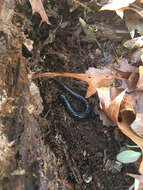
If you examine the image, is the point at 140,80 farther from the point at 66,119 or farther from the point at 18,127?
the point at 18,127

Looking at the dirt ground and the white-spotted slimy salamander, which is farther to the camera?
the white-spotted slimy salamander

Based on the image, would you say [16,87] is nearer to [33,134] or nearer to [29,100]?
[29,100]

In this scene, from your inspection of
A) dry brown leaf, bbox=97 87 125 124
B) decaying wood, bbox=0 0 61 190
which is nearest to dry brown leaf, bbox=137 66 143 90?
dry brown leaf, bbox=97 87 125 124

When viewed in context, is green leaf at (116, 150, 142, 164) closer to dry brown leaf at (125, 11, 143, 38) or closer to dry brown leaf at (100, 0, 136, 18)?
dry brown leaf at (125, 11, 143, 38)

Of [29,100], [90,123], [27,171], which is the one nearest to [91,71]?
[90,123]

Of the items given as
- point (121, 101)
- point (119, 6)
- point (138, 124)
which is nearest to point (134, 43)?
point (119, 6)

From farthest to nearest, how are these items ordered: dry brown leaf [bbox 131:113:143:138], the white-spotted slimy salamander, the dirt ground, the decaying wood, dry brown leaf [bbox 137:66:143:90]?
the white-spotted slimy salamander < dry brown leaf [bbox 137:66:143:90] < dry brown leaf [bbox 131:113:143:138] < the dirt ground < the decaying wood

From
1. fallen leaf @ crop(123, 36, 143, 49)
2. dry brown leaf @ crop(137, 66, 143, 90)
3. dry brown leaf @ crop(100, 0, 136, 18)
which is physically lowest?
dry brown leaf @ crop(137, 66, 143, 90)
